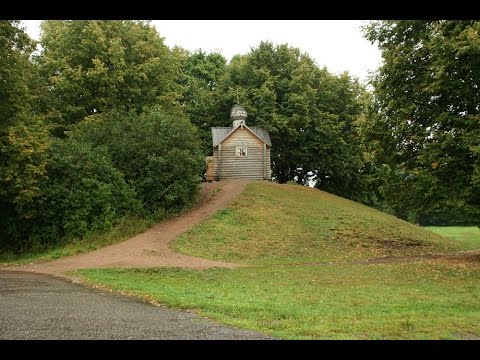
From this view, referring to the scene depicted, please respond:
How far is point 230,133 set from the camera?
146ft

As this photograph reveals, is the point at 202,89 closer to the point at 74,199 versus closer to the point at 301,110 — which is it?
the point at 301,110

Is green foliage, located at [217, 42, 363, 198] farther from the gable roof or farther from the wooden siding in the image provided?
the wooden siding

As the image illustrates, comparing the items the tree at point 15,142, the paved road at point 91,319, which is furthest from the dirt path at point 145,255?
the paved road at point 91,319

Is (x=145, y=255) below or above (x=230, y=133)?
below

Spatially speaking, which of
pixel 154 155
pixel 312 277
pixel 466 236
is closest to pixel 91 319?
pixel 312 277

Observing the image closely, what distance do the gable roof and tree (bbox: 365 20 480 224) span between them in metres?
20.0

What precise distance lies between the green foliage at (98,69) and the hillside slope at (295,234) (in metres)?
13.9

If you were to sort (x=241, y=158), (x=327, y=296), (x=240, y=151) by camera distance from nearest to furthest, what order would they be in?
1. (x=327, y=296)
2. (x=240, y=151)
3. (x=241, y=158)

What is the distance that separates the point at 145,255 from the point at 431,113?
16231 mm

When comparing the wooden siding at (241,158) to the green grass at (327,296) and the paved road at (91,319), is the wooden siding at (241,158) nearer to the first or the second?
the green grass at (327,296)

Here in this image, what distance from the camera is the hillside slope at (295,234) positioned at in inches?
1103

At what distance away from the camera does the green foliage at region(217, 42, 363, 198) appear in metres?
47.9

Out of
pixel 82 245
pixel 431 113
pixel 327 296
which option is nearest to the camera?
pixel 327 296
